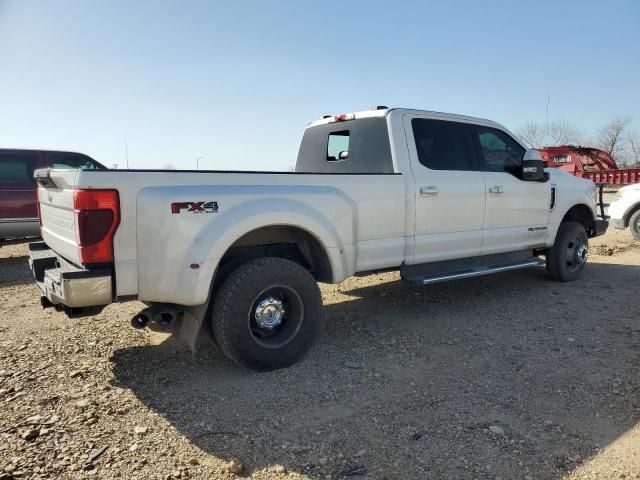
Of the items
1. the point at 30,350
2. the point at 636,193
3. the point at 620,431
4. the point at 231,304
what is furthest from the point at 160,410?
the point at 636,193

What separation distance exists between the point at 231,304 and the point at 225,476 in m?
1.22

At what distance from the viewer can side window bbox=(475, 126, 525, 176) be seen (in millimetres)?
5426

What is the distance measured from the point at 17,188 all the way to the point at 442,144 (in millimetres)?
7143

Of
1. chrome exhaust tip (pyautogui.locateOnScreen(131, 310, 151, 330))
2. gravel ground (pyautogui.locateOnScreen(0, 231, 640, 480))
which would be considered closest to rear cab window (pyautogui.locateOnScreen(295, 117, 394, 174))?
gravel ground (pyautogui.locateOnScreen(0, 231, 640, 480))

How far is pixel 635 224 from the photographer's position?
958cm

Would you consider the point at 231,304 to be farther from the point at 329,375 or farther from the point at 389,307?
the point at 389,307

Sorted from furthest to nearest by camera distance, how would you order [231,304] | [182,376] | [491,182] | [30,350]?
1. [491,182]
2. [30,350]
3. [182,376]
4. [231,304]

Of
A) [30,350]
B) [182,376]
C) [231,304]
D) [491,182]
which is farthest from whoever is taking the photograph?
[491,182]

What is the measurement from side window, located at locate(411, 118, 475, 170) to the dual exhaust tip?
269 centimetres

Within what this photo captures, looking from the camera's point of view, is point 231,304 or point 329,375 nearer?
point 231,304

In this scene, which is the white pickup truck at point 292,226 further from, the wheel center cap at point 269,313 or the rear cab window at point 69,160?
the rear cab window at point 69,160

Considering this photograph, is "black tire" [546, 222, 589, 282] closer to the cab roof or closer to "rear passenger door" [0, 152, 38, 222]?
the cab roof

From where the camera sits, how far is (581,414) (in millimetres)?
3119

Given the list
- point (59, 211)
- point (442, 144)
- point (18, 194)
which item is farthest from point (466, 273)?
point (18, 194)
